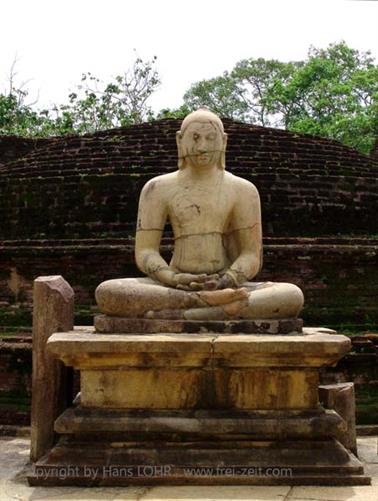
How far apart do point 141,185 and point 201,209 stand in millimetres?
5655

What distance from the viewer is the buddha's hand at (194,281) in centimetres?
440

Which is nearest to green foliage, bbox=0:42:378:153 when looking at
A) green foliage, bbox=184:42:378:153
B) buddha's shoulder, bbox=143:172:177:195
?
green foliage, bbox=184:42:378:153

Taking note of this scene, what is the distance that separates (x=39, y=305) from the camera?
14.6 feet

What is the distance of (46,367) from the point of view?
173 inches

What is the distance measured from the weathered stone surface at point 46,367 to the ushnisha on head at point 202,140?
3.96ft

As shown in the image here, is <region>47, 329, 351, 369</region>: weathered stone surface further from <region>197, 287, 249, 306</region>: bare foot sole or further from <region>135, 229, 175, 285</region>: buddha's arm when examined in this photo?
<region>135, 229, 175, 285</region>: buddha's arm

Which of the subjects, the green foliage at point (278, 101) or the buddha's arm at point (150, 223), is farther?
the green foliage at point (278, 101)

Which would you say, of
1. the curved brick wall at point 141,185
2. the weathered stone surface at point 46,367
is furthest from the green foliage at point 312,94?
the weathered stone surface at point 46,367

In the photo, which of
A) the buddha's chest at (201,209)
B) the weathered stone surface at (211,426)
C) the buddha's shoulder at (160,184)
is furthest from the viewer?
the buddha's shoulder at (160,184)

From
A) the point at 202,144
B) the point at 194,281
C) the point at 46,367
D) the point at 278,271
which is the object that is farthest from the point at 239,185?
the point at 278,271

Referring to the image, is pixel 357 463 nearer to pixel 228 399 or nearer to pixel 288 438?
pixel 288 438

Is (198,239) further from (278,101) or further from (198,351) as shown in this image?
(278,101)

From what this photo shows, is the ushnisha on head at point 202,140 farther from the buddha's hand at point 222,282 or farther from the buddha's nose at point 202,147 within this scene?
the buddha's hand at point 222,282

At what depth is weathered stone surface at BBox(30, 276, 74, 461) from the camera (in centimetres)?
429
